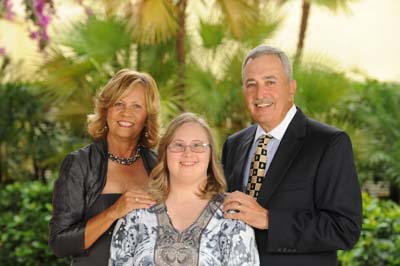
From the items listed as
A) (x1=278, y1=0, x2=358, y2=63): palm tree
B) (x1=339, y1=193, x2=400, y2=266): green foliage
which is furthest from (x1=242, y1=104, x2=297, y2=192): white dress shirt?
(x1=278, y1=0, x2=358, y2=63): palm tree

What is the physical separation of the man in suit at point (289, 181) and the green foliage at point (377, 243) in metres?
3.26

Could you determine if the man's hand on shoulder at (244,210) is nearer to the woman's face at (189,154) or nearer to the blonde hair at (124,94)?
the woman's face at (189,154)

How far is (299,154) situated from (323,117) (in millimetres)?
4439

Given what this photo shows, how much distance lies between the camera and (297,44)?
9.42 m

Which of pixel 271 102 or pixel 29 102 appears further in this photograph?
pixel 29 102

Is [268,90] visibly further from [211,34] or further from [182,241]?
[211,34]

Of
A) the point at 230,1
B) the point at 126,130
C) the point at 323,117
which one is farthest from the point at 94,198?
the point at 323,117

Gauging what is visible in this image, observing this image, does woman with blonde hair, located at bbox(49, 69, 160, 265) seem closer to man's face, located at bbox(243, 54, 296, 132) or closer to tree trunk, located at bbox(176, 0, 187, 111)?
man's face, located at bbox(243, 54, 296, 132)

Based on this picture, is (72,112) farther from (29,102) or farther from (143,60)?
(29,102)

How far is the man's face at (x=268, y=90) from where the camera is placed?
3451 millimetres

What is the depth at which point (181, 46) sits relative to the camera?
25.1 ft

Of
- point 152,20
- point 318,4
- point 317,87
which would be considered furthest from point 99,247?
point 318,4

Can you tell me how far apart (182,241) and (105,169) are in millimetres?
A: 756

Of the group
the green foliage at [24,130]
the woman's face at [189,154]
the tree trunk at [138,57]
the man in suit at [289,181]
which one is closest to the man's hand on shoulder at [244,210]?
the man in suit at [289,181]
